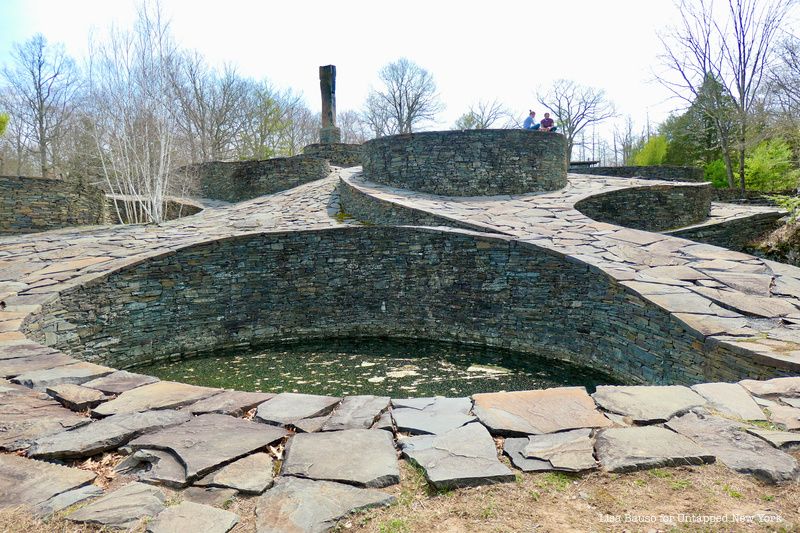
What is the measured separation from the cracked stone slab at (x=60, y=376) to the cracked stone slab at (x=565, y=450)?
9.44ft

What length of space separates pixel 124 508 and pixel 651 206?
448 inches

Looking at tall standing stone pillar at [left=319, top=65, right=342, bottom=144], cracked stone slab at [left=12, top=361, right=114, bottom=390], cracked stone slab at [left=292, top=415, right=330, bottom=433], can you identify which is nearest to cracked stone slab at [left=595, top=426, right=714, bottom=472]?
cracked stone slab at [left=292, top=415, right=330, bottom=433]

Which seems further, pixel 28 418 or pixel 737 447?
pixel 28 418

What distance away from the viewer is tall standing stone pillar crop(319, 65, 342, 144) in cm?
1845

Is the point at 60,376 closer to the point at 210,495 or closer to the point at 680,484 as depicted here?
the point at 210,495

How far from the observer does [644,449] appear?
2162 millimetres

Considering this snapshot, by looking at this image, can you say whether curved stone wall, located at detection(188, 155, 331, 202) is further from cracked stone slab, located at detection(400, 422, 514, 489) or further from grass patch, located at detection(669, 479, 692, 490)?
grass patch, located at detection(669, 479, 692, 490)

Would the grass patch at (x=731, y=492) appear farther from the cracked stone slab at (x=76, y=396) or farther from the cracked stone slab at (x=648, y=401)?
the cracked stone slab at (x=76, y=396)

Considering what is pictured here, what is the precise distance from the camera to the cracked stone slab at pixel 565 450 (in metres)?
2.07

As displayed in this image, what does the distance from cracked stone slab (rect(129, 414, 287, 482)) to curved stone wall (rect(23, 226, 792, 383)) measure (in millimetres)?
3726

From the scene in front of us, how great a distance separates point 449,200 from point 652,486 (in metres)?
8.14

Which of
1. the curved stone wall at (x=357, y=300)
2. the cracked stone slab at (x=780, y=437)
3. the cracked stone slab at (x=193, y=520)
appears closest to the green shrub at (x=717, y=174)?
the curved stone wall at (x=357, y=300)

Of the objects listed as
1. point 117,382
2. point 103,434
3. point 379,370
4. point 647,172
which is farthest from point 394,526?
point 647,172

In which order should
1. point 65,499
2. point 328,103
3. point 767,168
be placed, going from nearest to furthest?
point 65,499, point 328,103, point 767,168
